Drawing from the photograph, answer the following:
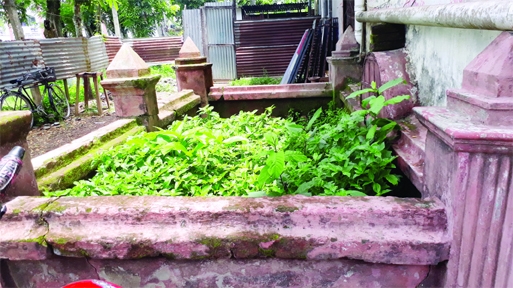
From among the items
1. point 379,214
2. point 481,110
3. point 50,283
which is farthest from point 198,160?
point 481,110

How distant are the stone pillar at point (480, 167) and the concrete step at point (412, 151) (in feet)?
1.21

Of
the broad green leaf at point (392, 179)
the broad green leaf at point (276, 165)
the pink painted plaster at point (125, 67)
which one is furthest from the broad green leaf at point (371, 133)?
the pink painted plaster at point (125, 67)

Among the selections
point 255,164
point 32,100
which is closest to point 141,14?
point 32,100

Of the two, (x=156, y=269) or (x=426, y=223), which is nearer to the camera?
(x=426, y=223)

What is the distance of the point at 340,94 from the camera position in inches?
187

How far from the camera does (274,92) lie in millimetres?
5188

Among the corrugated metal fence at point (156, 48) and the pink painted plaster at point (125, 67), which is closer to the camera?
the pink painted plaster at point (125, 67)

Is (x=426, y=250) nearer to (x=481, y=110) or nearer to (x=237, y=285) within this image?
(x=481, y=110)

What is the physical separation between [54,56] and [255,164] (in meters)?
7.31

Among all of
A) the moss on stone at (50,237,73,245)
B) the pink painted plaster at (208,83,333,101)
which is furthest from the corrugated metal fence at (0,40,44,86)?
the moss on stone at (50,237,73,245)

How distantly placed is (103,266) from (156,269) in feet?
0.93

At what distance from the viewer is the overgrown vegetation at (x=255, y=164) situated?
7.14 ft

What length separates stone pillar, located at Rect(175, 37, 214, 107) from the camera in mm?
5312

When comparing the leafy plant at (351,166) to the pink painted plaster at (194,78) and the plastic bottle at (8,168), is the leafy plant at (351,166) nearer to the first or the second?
the plastic bottle at (8,168)
